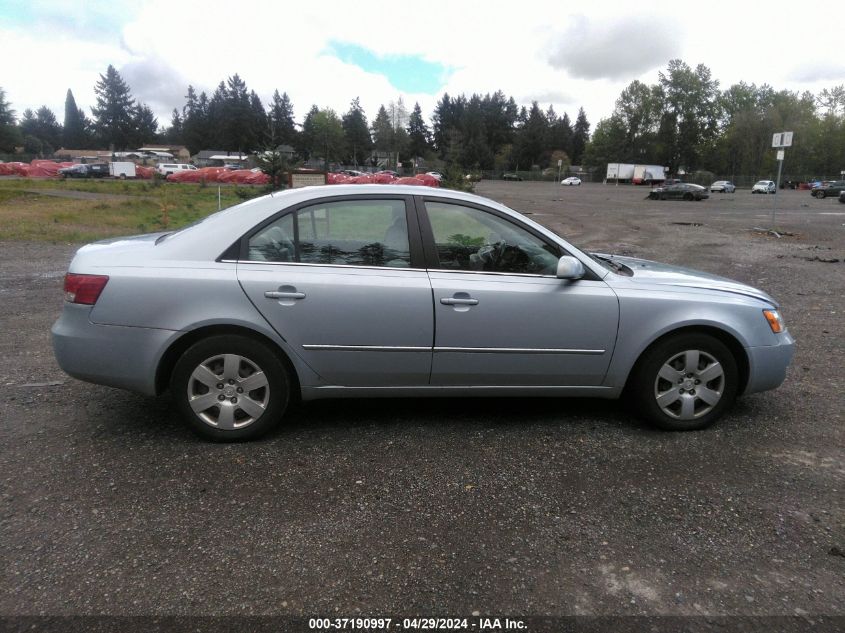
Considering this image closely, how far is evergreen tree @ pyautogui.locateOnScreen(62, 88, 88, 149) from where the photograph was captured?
129250 mm

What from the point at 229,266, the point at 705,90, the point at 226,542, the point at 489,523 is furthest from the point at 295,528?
the point at 705,90

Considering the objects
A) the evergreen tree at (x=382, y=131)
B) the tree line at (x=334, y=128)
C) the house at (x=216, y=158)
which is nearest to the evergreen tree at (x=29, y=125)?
the tree line at (x=334, y=128)

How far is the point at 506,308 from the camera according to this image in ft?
12.5

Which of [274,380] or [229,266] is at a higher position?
[229,266]

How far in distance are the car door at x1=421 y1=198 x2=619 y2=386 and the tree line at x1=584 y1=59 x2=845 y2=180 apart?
A: 325 feet

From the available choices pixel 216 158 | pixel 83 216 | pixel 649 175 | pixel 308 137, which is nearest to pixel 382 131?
pixel 308 137

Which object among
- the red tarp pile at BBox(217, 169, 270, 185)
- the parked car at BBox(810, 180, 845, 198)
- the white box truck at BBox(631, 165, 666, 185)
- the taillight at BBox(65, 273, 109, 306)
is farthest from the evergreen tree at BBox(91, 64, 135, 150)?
the taillight at BBox(65, 273, 109, 306)

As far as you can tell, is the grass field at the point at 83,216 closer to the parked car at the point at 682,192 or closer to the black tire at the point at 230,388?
the black tire at the point at 230,388

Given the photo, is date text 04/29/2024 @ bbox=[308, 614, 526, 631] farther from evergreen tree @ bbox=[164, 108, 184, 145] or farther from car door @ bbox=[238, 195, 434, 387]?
evergreen tree @ bbox=[164, 108, 184, 145]

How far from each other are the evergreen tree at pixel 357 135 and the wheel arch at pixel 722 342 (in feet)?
358

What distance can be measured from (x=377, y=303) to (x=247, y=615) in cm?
190

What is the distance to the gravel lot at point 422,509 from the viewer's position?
8.13ft

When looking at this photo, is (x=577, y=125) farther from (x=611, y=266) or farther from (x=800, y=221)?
(x=611, y=266)

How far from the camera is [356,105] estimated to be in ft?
386
